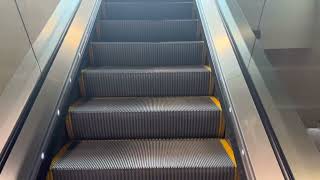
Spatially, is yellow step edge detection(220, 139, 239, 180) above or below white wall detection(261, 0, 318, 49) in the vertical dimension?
below

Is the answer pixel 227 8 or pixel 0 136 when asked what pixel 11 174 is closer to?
pixel 0 136

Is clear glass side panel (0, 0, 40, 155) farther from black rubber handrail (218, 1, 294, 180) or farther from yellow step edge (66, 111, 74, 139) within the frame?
black rubber handrail (218, 1, 294, 180)

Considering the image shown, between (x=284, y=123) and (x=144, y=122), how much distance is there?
0.98 meters

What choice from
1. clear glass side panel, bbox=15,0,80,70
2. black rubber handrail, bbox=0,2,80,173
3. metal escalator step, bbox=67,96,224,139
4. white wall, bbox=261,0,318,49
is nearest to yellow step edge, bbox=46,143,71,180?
metal escalator step, bbox=67,96,224,139

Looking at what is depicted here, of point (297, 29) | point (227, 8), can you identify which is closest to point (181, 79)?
point (227, 8)

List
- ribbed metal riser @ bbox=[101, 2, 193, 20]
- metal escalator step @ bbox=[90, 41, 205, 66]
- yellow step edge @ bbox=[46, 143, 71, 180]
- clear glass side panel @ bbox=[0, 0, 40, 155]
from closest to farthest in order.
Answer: clear glass side panel @ bbox=[0, 0, 40, 155] < yellow step edge @ bbox=[46, 143, 71, 180] < metal escalator step @ bbox=[90, 41, 205, 66] < ribbed metal riser @ bbox=[101, 2, 193, 20]

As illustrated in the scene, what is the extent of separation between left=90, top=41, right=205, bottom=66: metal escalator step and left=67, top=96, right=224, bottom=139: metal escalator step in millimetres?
747

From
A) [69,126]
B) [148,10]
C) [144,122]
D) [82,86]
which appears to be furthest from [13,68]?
[148,10]

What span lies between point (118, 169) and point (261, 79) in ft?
3.04

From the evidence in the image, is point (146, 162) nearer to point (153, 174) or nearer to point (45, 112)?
point (153, 174)

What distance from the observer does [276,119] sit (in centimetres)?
175

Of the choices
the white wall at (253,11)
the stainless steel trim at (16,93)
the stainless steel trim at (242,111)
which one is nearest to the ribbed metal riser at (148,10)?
the stainless steel trim at (242,111)

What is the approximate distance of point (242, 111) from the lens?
6.55 ft

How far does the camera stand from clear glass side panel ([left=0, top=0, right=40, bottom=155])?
175 centimetres
